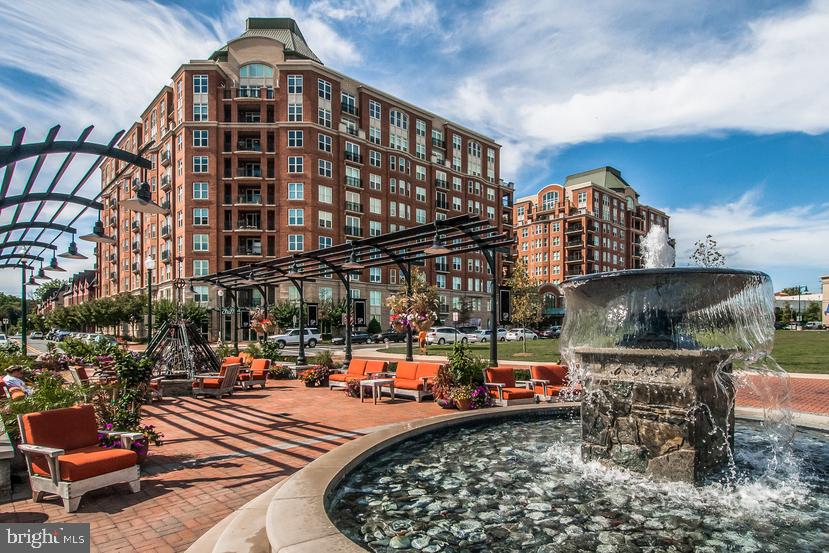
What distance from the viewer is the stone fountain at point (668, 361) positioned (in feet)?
18.9

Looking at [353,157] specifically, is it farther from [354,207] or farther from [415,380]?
[415,380]

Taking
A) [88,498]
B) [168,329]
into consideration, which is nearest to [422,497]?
[88,498]

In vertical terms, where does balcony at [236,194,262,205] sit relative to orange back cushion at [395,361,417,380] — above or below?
above

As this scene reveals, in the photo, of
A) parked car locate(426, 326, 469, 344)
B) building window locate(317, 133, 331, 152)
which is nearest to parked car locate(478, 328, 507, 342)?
parked car locate(426, 326, 469, 344)

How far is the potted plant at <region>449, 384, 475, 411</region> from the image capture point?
1098 centimetres

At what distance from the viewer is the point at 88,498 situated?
5.48 meters

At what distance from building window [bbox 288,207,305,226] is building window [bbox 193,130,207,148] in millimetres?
11274

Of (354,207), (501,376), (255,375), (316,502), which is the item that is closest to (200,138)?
(354,207)

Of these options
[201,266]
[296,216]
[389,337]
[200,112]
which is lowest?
[389,337]

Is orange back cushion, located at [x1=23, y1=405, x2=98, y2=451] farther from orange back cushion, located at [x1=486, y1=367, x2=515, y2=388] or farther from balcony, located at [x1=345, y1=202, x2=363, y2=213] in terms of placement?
balcony, located at [x1=345, y1=202, x2=363, y2=213]

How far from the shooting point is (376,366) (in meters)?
14.1

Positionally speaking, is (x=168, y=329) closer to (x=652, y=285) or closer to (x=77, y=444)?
(x=77, y=444)

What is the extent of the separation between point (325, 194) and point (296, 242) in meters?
6.41

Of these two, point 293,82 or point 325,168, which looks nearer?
point 293,82
